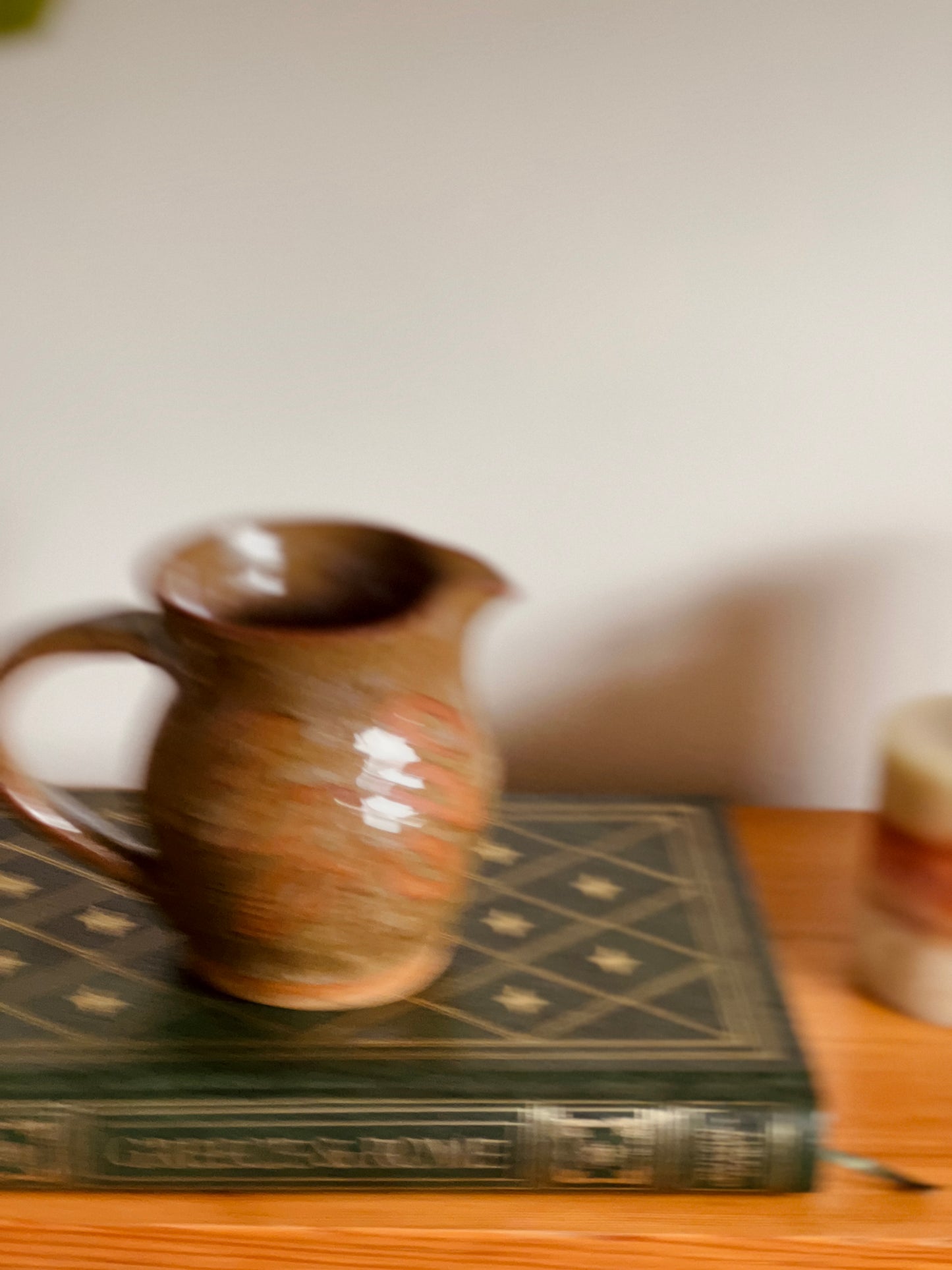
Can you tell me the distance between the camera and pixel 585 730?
79 centimetres

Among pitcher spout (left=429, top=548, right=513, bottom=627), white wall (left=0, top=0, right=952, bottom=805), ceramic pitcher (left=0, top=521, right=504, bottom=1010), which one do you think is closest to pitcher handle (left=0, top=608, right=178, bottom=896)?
ceramic pitcher (left=0, top=521, right=504, bottom=1010)

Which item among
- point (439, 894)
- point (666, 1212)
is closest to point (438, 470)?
point (439, 894)

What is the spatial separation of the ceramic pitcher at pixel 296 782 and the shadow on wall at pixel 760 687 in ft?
0.79

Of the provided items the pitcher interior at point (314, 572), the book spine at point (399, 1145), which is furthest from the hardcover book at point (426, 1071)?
the pitcher interior at point (314, 572)

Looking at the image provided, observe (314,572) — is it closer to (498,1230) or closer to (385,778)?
(385,778)

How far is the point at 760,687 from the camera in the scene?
30.7 inches

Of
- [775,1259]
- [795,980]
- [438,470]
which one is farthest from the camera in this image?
[438,470]

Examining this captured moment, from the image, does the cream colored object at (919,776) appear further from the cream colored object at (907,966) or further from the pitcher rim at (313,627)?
the pitcher rim at (313,627)

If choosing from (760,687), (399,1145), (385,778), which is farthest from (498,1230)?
(760,687)

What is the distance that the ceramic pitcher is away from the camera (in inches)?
19.5

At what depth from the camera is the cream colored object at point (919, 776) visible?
58cm

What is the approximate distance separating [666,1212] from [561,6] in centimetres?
52

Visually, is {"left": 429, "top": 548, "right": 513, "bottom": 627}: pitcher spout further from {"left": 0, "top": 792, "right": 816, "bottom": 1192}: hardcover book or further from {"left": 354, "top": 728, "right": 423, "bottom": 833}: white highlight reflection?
{"left": 0, "top": 792, "right": 816, "bottom": 1192}: hardcover book

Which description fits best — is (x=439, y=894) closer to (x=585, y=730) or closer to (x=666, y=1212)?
(x=666, y=1212)
